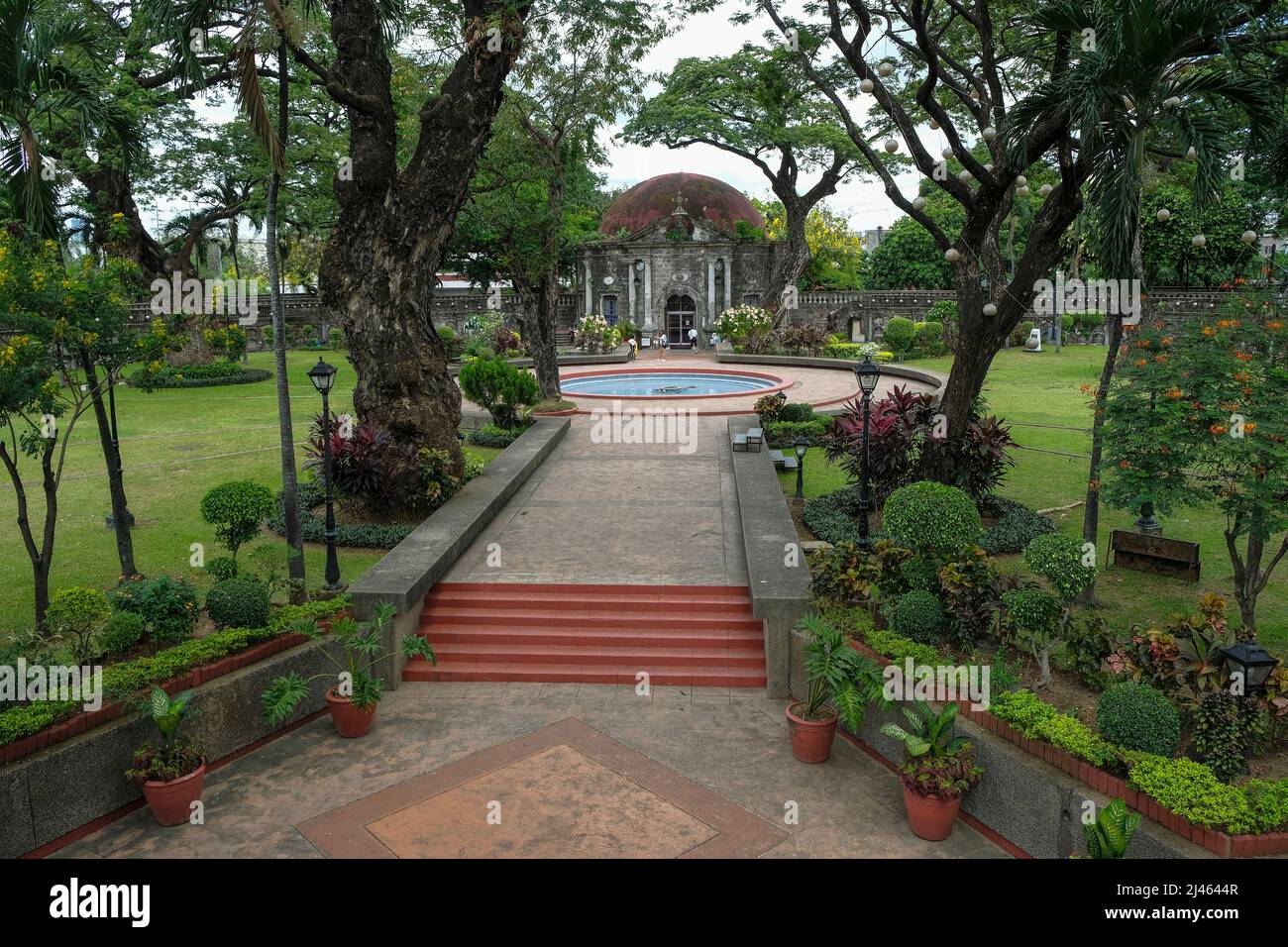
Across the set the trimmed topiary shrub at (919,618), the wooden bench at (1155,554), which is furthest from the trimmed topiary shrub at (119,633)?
the wooden bench at (1155,554)

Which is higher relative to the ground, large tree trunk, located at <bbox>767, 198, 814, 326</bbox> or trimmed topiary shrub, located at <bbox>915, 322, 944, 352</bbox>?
large tree trunk, located at <bbox>767, 198, 814, 326</bbox>

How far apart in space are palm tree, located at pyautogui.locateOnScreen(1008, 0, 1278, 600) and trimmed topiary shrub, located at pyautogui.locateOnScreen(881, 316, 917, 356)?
96.3 ft

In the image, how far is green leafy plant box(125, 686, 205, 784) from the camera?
23.9 feet

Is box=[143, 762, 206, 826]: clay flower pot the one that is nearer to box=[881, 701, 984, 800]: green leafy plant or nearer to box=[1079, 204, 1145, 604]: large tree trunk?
box=[881, 701, 984, 800]: green leafy plant

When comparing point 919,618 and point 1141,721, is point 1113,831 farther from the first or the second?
point 919,618

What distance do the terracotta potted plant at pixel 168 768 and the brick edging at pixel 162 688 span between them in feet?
1.05

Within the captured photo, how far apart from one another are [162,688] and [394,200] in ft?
27.9

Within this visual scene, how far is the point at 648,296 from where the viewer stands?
155 feet

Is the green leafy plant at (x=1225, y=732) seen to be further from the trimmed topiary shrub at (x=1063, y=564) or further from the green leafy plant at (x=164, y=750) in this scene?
the green leafy plant at (x=164, y=750)

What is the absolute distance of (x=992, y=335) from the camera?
540 inches

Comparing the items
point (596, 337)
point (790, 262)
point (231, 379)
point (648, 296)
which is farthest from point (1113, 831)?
point (648, 296)

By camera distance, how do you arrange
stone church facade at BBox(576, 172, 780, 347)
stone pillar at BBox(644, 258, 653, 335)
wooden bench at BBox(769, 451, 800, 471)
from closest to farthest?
wooden bench at BBox(769, 451, 800, 471) < stone church facade at BBox(576, 172, 780, 347) < stone pillar at BBox(644, 258, 653, 335)

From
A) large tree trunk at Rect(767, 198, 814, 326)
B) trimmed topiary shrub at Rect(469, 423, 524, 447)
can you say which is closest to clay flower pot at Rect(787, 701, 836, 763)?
trimmed topiary shrub at Rect(469, 423, 524, 447)

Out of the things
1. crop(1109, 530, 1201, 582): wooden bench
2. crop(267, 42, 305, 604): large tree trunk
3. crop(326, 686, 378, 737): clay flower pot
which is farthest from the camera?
crop(1109, 530, 1201, 582): wooden bench
